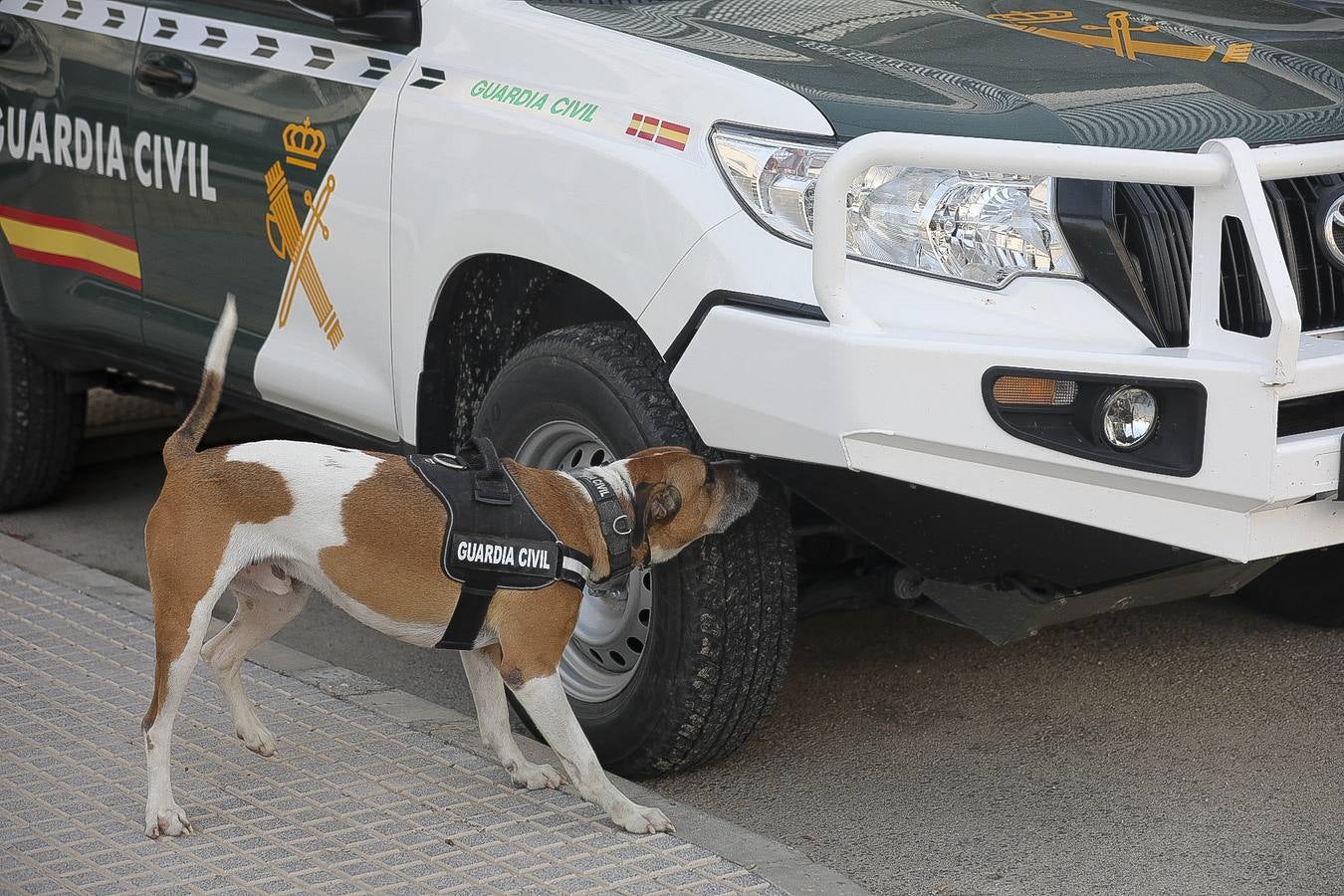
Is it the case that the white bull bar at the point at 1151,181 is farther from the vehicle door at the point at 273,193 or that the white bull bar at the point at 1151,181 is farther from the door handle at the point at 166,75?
the door handle at the point at 166,75

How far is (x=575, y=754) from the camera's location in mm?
3334

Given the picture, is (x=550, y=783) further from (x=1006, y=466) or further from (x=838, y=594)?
(x=1006, y=466)

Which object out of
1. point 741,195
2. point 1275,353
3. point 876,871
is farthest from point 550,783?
point 1275,353

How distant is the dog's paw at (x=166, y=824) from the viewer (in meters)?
3.32

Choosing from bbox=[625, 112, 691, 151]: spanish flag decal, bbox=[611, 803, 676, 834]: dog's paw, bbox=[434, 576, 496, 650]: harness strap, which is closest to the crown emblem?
bbox=[625, 112, 691, 151]: spanish flag decal

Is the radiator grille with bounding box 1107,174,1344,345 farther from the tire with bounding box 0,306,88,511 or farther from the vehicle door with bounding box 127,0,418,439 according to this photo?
the tire with bounding box 0,306,88,511

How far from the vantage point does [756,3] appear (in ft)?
12.7

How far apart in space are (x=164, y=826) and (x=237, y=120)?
1.88 meters

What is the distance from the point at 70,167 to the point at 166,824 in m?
2.36

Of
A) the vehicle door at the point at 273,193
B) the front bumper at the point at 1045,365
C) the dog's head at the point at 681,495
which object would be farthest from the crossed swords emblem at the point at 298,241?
the front bumper at the point at 1045,365

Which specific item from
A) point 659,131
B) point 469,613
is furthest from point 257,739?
point 659,131

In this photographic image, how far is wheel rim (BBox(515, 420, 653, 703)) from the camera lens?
12.1 ft

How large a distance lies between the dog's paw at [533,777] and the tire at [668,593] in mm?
173

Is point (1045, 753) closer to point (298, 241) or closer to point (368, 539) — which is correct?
point (368, 539)
